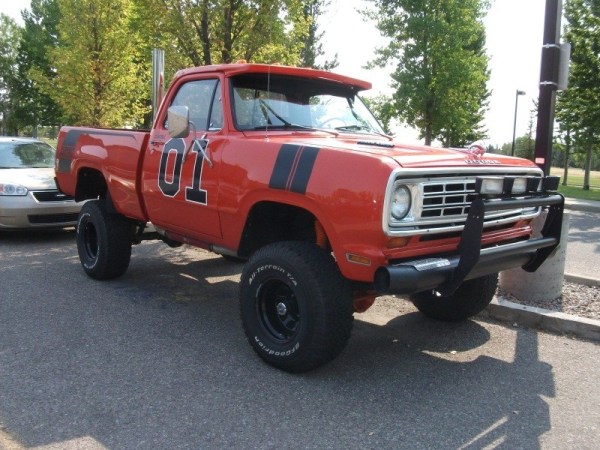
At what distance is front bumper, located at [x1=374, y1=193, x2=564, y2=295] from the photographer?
320 centimetres

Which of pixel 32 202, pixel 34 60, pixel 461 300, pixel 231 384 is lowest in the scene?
pixel 231 384

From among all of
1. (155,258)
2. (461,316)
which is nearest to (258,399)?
(461,316)

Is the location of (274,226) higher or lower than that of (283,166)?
lower

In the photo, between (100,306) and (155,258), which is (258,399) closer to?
(100,306)

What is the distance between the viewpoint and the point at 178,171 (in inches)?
187

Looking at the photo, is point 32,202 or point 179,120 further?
point 32,202

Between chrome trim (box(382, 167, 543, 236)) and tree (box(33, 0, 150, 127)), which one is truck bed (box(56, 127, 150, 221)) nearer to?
chrome trim (box(382, 167, 543, 236))

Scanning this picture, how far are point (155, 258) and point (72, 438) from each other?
4667 mm

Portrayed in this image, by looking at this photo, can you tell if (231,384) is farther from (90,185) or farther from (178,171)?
(90,185)

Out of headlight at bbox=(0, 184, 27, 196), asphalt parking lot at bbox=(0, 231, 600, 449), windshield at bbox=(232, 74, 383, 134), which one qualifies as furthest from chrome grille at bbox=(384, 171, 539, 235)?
headlight at bbox=(0, 184, 27, 196)

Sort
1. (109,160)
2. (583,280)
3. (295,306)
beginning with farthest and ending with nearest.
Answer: (583,280) → (109,160) → (295,306)

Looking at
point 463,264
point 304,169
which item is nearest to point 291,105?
point 304,169

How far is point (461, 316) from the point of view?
4.97 metres

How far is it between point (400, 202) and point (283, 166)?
0.86m
